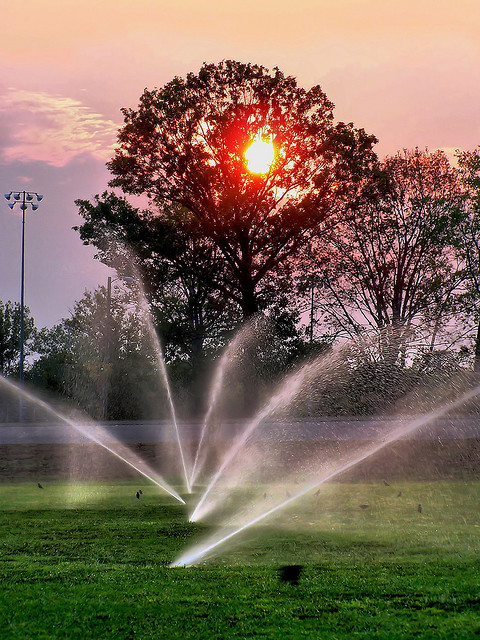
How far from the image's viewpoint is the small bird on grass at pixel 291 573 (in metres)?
8.64

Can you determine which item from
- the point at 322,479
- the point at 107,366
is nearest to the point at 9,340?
the point at 107,366

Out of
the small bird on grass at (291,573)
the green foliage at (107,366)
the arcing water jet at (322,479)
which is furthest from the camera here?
the green foliage at (107,366)

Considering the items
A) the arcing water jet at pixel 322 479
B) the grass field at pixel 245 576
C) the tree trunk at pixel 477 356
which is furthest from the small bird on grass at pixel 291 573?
the tree trunk at pixel 477 356

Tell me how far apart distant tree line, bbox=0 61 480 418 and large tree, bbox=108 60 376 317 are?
0.05 m

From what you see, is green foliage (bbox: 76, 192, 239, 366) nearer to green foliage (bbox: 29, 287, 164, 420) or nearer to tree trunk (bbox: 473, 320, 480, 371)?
green foliage (bbox: 29, 287, 164, 420)

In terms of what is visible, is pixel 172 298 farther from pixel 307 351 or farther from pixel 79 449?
pixel 79 449

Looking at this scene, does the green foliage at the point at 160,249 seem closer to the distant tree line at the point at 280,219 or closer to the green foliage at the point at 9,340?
the distant tree line at the point at 280,219

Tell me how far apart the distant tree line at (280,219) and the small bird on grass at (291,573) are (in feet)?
80.1

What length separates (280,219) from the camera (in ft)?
119

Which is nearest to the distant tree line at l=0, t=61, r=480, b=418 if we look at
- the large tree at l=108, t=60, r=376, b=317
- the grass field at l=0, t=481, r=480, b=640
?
the large tree at l=108, t=60, r=376, b=317

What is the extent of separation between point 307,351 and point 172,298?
36.2 feet

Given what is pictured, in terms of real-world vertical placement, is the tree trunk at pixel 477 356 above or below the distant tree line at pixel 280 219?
below

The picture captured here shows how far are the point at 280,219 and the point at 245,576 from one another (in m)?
28.3

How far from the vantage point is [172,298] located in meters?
43.4
